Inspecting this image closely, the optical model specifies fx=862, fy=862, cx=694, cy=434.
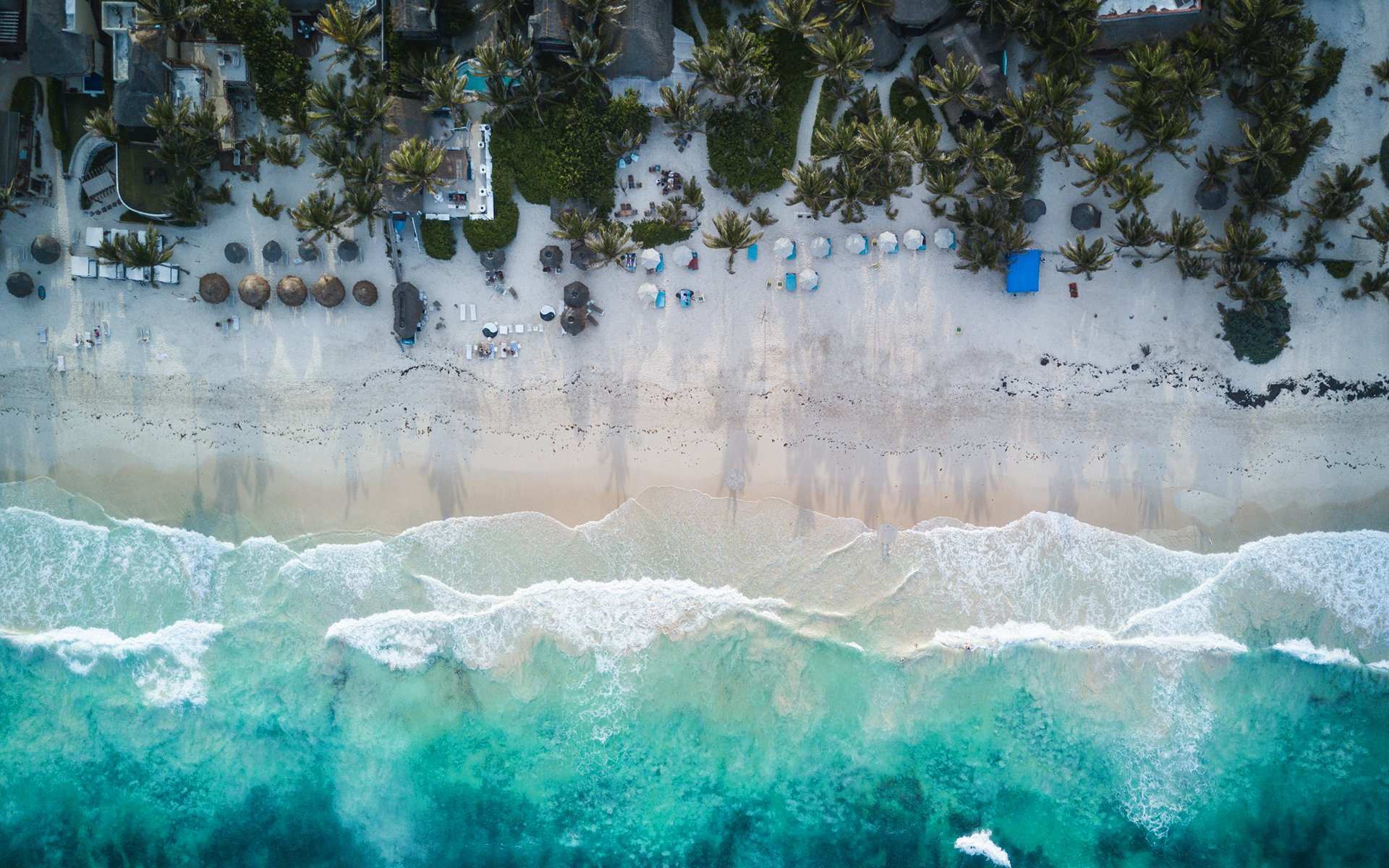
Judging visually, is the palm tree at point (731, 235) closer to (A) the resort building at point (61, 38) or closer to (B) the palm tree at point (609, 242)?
(B) the palm tree at point (609, 242)

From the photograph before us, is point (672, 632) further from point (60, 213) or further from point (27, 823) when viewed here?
point (60, 213)

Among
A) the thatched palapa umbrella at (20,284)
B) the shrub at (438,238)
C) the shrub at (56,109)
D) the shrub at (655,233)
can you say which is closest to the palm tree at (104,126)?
the shrub at (56,109)

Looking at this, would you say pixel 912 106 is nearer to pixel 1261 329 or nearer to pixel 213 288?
pixel 1261 329

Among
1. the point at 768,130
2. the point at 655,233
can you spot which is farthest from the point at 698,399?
the point at 768,130

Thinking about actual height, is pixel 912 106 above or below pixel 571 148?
above

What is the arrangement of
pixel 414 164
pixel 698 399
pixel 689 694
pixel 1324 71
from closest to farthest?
pixel 414 164, pixel 1324 71, pixel 689 694, pixel 698 399

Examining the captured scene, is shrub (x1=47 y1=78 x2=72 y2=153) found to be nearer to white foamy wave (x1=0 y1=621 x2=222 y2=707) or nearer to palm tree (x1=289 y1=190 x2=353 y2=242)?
A: palm tree (x1=289 y1=190 x2=353 y2=242)
